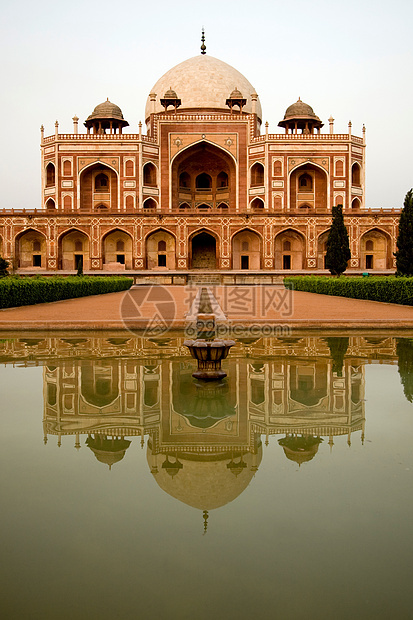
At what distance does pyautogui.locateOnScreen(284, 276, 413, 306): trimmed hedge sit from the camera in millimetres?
11664

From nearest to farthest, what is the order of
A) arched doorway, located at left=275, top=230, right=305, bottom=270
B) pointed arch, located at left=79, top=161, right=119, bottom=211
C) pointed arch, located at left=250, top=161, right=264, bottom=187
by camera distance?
arched doorway, located at left=275, top=230, right=305, bottom=270 → pointed arch, located at left=79, top=161, right=119, bottom=211 → pointed arch, located at left=250, top=161, right=264, bottom=187

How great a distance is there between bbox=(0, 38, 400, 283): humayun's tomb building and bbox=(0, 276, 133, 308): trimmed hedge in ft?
25.4

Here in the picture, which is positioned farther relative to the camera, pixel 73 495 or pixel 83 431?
pixel 83 431

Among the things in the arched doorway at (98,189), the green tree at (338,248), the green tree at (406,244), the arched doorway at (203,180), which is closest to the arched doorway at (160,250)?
the arched doorway at (98,189)

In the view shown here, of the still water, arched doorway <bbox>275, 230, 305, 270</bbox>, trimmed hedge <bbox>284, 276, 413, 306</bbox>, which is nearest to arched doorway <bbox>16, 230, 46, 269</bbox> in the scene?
arched doorway <bbox>275, 230, 305, 270</bbox>

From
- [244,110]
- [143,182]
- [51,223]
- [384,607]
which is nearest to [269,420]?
[384,607]

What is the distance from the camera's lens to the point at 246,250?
88.1 feet

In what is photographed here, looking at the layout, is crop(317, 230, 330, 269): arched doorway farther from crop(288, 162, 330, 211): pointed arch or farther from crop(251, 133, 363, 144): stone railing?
crop(251, 133, 363, 144): stone railing

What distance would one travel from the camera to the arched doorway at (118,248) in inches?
1027

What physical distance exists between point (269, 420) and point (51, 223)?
23.6 m

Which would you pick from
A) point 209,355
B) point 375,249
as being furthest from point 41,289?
point 375,249

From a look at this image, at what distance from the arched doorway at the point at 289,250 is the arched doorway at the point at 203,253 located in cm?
345

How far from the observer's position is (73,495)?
7.80 ft

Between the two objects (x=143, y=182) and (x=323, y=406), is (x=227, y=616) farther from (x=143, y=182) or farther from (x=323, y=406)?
(x=143, y=182)
